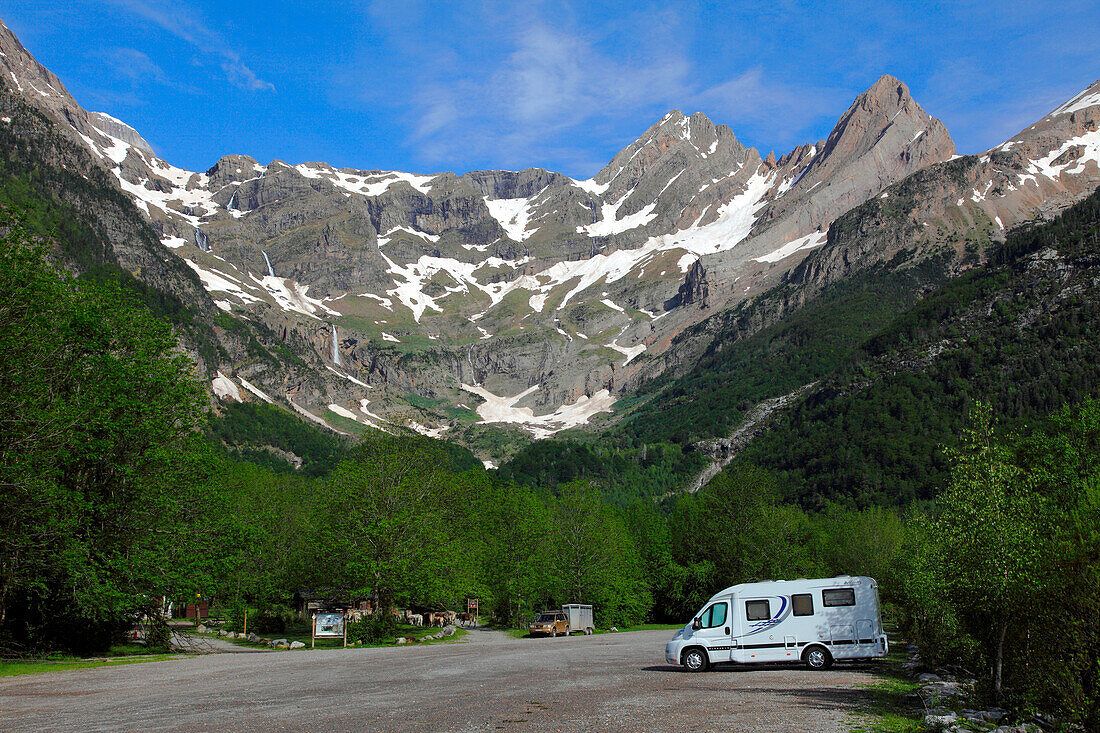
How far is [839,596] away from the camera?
28.6 metres

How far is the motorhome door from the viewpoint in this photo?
28.4 m

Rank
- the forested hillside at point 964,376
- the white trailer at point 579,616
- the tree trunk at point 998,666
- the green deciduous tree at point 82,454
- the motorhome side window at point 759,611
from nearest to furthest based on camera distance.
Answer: the tree trunk at point 998,666 → the green deciduous tree at point 82,454 → the motorhome side window at point 759,611 → the white trailer at point 579,616 → the forested hillside at point 964,376

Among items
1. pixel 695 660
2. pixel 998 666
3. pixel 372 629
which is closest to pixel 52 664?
pixel 372 629

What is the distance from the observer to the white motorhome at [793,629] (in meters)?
28.3

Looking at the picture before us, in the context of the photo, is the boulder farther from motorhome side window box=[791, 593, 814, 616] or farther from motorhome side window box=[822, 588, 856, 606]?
motorhome side window box=[822, 588, 856, 606]

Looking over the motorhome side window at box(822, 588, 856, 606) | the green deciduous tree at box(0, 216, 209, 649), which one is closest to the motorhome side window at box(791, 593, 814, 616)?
the motorhome side window at box(822, 588, 856, 606)

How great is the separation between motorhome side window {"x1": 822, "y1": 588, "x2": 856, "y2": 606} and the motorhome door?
12.9 feet

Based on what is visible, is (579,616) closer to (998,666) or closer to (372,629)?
(372,629)

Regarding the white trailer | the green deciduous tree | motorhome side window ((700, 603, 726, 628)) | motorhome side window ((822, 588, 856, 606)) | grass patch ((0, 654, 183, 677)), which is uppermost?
the green deciduous tree

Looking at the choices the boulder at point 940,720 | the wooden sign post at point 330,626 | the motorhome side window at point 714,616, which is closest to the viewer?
the boulder at point 940,720

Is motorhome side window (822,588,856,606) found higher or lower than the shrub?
higher

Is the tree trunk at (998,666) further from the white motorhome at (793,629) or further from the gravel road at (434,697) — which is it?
the white motorhome at (793,629)

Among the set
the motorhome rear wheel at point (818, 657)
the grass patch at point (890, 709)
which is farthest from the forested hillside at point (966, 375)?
the grass patch at point (890, 709)

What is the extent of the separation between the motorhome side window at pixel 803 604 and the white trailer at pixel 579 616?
105ft
